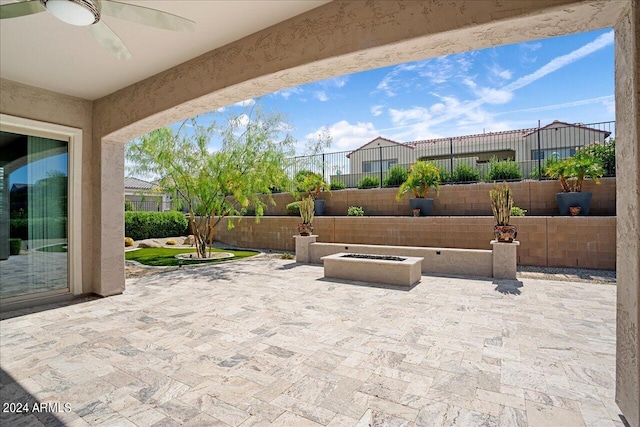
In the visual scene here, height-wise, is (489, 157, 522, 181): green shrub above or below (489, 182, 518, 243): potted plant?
above

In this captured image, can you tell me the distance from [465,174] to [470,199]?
1.05 meters

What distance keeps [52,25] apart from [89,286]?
13.7ft

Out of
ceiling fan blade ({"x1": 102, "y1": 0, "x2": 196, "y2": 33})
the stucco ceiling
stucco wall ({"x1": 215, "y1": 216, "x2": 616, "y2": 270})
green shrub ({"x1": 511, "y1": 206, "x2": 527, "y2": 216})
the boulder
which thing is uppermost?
the stucco ceiling

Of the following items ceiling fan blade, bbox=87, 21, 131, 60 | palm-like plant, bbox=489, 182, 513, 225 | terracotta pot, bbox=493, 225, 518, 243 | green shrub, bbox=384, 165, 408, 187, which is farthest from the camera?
green shrub, bbox=384, 165, 408, 187

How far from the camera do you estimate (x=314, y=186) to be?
39.0 feet

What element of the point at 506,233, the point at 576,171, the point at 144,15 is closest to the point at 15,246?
the point at 144,15

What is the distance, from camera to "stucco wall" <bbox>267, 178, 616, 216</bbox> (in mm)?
8125

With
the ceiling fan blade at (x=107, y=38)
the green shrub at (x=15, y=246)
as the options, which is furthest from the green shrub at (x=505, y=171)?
the green shrub at (x=15, y=246)

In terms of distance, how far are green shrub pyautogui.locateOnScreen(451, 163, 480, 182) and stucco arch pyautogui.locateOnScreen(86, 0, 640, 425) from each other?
8.32 meters

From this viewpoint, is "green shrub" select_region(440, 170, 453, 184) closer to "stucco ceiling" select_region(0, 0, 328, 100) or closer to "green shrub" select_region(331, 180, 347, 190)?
"green shrub" select_region(331, 180, 347, 190)

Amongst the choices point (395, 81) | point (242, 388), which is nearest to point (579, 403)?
point (242, 388)

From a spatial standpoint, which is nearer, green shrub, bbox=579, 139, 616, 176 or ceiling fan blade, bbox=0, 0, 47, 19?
ceiling fan blade, bbox=0, 0, 47, 19

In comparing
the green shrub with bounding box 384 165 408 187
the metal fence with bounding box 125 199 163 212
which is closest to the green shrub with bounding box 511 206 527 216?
the green shrub with bounding box 384 165 408 187

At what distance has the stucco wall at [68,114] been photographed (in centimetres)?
459
